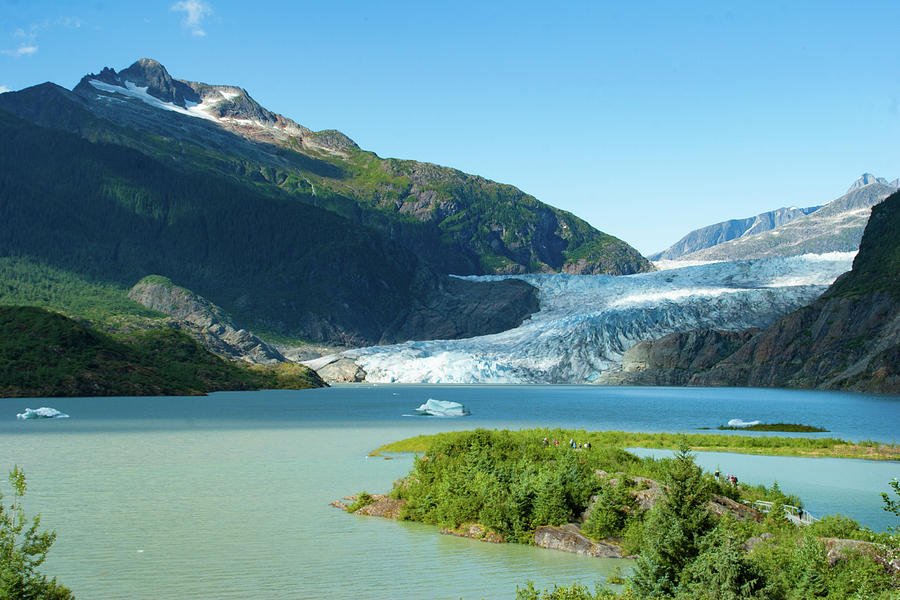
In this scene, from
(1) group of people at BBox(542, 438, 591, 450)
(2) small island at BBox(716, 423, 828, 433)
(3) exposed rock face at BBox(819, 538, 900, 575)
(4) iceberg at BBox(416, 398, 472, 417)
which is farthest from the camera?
(4) iceberg at BBox(416, 398, 472, 417)

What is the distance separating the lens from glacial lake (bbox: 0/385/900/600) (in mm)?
22016

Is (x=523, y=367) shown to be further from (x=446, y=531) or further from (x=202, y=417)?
(x=446, y=531)

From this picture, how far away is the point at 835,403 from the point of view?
344 feet

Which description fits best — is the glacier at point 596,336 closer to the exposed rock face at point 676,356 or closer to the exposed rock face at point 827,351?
the exposed rock face at point 676,356

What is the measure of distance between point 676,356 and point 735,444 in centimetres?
12505

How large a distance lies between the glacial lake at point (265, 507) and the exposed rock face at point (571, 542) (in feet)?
2.38

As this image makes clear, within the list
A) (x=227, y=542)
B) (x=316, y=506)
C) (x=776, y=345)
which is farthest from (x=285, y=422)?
(x=776, y=345)

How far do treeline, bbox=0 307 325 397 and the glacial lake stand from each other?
3814cm

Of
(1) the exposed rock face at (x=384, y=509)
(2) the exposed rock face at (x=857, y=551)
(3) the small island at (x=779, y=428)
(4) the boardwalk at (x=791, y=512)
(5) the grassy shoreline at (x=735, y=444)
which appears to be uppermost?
(2) the exposed rock face at (x=857, y=551)

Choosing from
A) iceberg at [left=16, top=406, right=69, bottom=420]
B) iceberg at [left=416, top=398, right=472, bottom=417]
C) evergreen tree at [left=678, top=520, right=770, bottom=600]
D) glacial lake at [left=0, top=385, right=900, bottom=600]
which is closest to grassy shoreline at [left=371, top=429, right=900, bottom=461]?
glacial lake at [left=0, top=385, right=900, bottom=600]

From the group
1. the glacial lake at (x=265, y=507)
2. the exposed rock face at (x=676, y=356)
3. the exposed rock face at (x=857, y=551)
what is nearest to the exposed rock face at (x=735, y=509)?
the glacial lake at (x=265, y=507)

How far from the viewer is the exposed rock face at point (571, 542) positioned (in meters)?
25.3

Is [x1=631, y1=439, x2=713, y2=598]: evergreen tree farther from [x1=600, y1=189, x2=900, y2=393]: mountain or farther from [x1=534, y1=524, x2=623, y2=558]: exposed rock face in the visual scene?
[x1=600, y1=189, x2=900, y2=393]: mountain

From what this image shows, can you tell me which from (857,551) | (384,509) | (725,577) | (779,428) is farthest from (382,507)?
(779,428)
